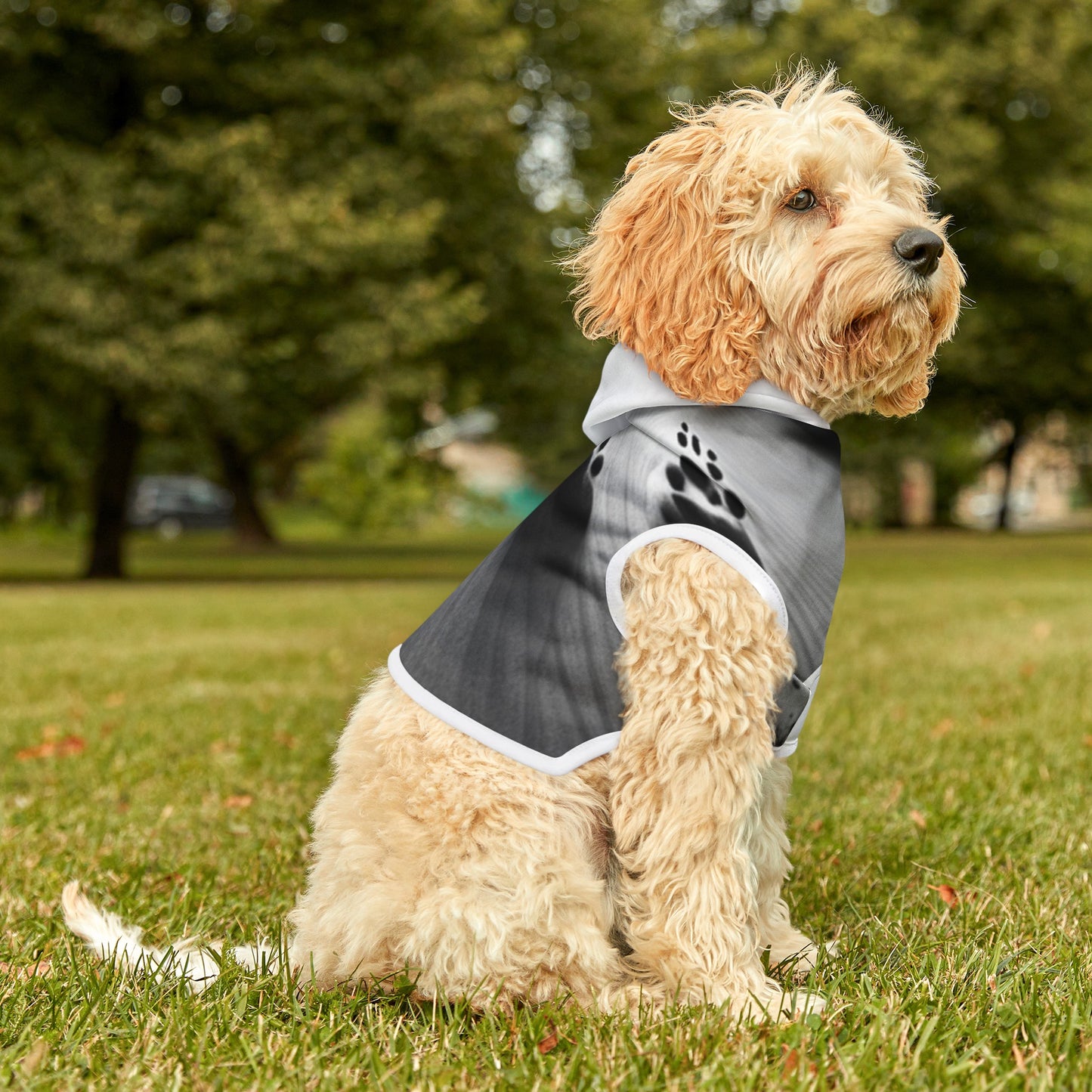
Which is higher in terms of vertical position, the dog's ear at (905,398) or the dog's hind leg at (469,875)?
the dog's ear at (905,398)

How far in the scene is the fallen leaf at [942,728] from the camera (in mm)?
6211

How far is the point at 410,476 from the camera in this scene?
1539 inches

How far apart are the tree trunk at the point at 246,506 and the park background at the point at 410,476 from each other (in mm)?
139

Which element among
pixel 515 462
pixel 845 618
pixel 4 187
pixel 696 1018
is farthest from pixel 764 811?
pixel 515 462

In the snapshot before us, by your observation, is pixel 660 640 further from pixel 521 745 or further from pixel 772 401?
pixel 772 401

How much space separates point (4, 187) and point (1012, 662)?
14.9 metres

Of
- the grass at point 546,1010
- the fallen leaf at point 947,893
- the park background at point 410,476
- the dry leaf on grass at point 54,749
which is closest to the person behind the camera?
the grass at point 546,1010

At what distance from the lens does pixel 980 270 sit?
2434cm

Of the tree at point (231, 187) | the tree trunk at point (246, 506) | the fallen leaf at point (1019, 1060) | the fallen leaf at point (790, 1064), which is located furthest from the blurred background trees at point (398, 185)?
the fallen leaf at point (1019, 1060)

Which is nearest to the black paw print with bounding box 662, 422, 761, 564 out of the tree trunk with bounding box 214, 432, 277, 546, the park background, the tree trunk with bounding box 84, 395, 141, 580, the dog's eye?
the dog's eye

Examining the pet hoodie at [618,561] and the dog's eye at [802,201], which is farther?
the dog's eye at [802,201]

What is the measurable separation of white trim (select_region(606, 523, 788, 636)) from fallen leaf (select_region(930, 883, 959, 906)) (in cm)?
148

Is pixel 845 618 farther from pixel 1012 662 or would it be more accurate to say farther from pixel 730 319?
pixel 730 319

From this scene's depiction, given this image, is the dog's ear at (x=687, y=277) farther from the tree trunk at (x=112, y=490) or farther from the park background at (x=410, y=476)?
the tree trunk at (x=112, y=490)
